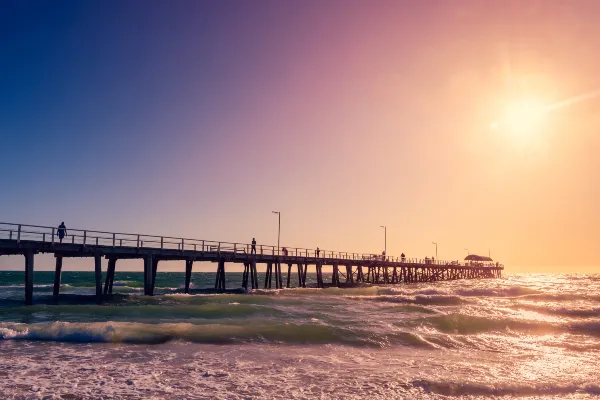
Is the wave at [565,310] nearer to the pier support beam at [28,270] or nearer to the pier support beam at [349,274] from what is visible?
the pier support beam at [28,270]

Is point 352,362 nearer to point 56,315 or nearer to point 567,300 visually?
point 56,315

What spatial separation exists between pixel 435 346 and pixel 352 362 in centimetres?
426

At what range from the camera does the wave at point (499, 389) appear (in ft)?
30.8

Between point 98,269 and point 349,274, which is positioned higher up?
point 98,269

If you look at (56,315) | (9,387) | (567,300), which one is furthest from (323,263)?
(9,387)

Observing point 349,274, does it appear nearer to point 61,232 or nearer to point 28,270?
point 61,232

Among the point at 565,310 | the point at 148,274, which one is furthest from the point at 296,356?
the point at 148,274

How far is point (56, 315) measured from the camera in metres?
20.8

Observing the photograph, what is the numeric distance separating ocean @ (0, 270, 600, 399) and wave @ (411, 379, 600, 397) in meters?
0.03

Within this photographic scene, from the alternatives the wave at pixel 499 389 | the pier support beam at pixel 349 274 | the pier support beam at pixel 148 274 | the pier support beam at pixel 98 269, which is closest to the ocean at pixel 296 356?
the wave at pixel 499 389

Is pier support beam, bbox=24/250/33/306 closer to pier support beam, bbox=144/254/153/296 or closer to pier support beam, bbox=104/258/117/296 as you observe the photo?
pier support beam, bbox=144/254/153/296

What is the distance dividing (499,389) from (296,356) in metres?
5.20

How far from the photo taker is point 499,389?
31.5ft

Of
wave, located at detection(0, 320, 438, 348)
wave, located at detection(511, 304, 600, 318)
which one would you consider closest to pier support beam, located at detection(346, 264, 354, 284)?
wave, located at detection(511, 304, 600, 318)
